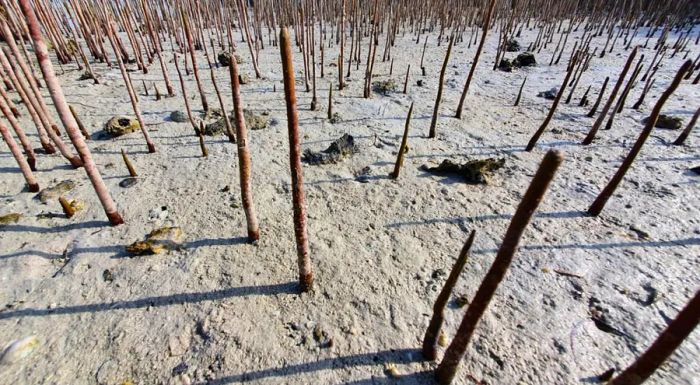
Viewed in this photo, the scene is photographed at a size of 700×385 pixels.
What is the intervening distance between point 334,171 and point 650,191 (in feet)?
12.3

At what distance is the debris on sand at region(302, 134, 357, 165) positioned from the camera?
4285 millimetres

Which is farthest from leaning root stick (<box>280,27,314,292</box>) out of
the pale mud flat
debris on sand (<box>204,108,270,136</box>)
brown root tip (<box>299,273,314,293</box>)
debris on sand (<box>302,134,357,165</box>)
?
debris on sand (<box>204,108,270,136</box>)

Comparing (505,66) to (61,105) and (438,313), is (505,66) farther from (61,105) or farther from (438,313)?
(61,105)

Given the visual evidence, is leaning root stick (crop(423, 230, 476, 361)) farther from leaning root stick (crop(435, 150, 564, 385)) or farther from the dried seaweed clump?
the dried seaweed clump

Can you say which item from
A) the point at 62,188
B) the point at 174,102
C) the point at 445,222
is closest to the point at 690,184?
the point at 445,222

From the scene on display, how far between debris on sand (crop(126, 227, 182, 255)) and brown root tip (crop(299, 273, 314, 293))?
1285mm

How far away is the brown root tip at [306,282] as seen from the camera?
8.28 feet

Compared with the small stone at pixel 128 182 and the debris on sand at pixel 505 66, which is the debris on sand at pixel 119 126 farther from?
the debris on sand at pixel 505 66

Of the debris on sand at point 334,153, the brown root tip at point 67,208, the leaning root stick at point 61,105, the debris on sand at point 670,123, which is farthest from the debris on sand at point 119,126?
the debris on sand at point 670,123

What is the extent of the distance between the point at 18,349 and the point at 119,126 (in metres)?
3.52

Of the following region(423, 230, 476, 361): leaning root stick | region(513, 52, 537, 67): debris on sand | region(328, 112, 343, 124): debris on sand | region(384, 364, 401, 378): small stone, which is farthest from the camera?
region(513, 52, 537, 67): debris on sand

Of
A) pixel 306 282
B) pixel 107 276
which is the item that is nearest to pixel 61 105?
pixel 107 276

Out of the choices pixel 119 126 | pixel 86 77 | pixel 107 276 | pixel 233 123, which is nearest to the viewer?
pixel 107 276

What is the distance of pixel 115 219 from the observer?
3156mm
